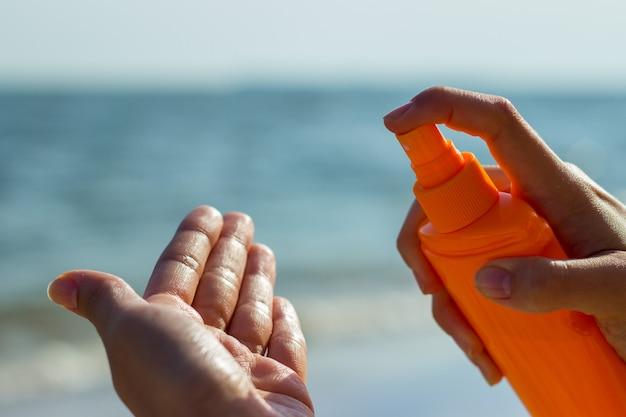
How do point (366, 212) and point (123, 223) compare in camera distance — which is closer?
point (123, 223)

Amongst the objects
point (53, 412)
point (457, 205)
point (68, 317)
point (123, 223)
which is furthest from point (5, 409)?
point (123, 223)

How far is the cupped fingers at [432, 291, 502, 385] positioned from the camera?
1336 millimetres

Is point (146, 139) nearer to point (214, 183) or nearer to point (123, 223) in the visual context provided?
point (214, 183)

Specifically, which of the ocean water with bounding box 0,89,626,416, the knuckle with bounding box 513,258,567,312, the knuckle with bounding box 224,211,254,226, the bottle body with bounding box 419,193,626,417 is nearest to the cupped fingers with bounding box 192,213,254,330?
the knuckle with bounding box 224,211,254,226

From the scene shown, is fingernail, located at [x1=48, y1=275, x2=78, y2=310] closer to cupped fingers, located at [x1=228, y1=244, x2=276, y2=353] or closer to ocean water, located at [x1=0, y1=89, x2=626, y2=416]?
cupped fingers, located at [x1=228, y1=244, x2=276, y2=353]

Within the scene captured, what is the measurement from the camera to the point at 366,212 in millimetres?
7320

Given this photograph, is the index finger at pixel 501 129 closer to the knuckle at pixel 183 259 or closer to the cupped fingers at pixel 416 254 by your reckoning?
the cupped fingers at pixel 416 254

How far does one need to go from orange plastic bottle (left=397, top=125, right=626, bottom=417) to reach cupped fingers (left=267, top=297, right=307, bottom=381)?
1.30ft

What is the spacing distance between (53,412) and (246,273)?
1.96 m

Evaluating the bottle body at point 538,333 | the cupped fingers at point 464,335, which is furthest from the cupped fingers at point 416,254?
the bottle body at point 538,333

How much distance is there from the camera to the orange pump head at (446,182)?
45.4 inches

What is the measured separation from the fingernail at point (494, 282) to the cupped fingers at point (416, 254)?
11.8 inches

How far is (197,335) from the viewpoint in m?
1.12

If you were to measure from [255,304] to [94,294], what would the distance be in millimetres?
436
